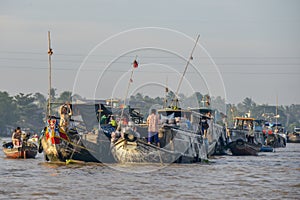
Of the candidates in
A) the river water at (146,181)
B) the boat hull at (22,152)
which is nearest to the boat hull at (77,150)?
the river water at (146,181)

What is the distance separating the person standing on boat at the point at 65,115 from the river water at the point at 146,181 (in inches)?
70.2

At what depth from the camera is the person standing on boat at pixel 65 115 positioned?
29.4 meters

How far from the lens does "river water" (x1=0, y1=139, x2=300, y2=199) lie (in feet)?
65.7

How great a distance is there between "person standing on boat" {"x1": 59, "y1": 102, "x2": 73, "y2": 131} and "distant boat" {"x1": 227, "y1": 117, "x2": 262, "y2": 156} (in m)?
15.0

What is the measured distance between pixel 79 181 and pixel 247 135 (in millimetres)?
28160

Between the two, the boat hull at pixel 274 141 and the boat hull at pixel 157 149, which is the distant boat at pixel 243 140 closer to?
the boat hull at pixel 274 141

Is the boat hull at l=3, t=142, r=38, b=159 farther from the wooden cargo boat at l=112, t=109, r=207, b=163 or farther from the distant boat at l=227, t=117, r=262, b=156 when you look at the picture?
the distant boat at l=227, t=117, r=262, b=156

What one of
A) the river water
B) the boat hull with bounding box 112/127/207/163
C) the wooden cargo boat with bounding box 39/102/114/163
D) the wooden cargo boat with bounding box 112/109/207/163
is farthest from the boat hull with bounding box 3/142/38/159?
the boat hull with bounding box 112/127/207/163

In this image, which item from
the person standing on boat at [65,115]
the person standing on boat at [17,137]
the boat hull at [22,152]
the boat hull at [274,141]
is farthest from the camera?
the boat hull at [274,141]

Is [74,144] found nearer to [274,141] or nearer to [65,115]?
[65,115]

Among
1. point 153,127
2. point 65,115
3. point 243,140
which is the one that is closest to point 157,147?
point 153,127

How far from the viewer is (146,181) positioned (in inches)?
920

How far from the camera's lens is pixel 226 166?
103 feet

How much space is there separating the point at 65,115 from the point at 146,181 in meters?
8.10
